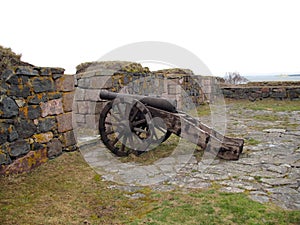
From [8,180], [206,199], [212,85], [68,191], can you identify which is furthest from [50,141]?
[212,85]

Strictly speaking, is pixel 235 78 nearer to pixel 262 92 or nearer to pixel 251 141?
pixel 262 92

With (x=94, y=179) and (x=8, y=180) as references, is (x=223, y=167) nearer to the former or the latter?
(x=94, y=179)

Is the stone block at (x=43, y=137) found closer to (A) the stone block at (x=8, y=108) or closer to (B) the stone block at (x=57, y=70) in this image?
(A) the stone block at (x=8, y=108)

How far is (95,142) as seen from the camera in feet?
18.5

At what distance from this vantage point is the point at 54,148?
4.63 metres

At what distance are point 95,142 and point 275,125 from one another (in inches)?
184

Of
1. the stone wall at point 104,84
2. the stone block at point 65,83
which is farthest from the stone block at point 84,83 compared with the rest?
the stone block at point 65,83

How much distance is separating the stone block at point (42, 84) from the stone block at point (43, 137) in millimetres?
679

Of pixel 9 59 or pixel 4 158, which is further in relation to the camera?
pixel 9 59

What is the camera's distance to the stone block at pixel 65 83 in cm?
473

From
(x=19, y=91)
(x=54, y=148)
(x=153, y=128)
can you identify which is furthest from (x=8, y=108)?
(x=153, y=128)

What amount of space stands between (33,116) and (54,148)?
2.30ft

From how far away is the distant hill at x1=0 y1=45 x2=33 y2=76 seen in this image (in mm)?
3832

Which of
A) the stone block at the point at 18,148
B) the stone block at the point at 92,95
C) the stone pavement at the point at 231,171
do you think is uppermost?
the stone block at the point at 92,95
